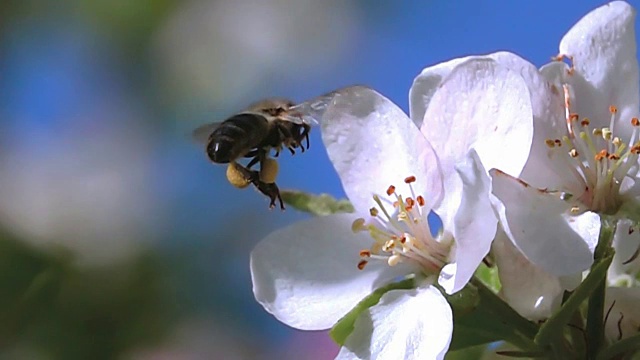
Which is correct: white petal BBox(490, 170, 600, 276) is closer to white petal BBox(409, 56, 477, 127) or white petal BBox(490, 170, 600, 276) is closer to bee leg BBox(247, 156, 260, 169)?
white petal BBox(409, 56, 477, 127)

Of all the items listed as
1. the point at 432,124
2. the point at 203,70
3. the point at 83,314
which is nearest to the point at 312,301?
the point at 432,124

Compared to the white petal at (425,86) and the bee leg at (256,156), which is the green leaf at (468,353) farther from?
the bee leg at (256,156)

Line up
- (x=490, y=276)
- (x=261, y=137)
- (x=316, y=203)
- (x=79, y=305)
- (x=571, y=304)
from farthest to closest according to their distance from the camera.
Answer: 1. (x=79, y=305)
2. (x=261, y=137)
3. (x=316, y=203)
4. (x=490, y=276)
5. (x=571, y=304)

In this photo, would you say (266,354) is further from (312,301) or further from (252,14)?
(312,301)

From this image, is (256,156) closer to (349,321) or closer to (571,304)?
(349,321)

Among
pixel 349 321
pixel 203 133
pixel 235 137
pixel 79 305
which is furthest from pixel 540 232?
pixel 79 305

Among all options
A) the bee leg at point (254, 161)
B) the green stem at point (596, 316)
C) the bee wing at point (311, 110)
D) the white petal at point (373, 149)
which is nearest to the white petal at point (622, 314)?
the green stem at point (596, 316)
